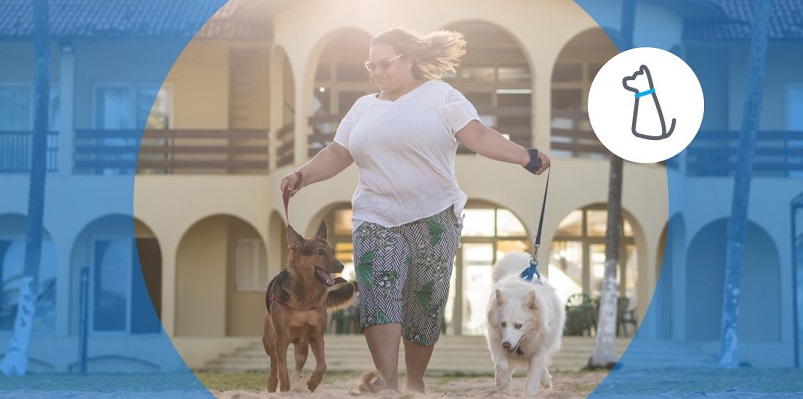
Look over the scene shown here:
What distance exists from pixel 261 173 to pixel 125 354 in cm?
378

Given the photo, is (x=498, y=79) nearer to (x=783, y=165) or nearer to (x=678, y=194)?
(x=678, y=194)

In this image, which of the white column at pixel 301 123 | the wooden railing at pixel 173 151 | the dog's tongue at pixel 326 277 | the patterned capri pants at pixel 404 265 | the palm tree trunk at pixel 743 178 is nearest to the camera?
the dog's tongue at pixel 326 277

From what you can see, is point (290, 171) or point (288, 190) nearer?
point (288, 190)

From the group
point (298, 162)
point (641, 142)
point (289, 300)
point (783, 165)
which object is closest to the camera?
point (289, 300)

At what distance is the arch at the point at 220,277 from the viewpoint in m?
21.3

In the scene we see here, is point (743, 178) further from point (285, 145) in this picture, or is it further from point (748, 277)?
point (285, 145)

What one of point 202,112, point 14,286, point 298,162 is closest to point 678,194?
point 298,162

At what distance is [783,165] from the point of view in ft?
72.9

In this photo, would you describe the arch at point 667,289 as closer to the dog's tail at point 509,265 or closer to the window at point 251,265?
the window at point 251,265

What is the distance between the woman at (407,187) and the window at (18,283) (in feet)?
59.3

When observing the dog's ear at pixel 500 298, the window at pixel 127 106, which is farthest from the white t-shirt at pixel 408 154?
the window at pixel 127 106

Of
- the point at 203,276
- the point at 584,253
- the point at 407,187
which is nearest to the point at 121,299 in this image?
the point at 203,276

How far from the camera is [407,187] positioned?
504 cm

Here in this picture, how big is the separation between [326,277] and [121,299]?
17.0 metres
